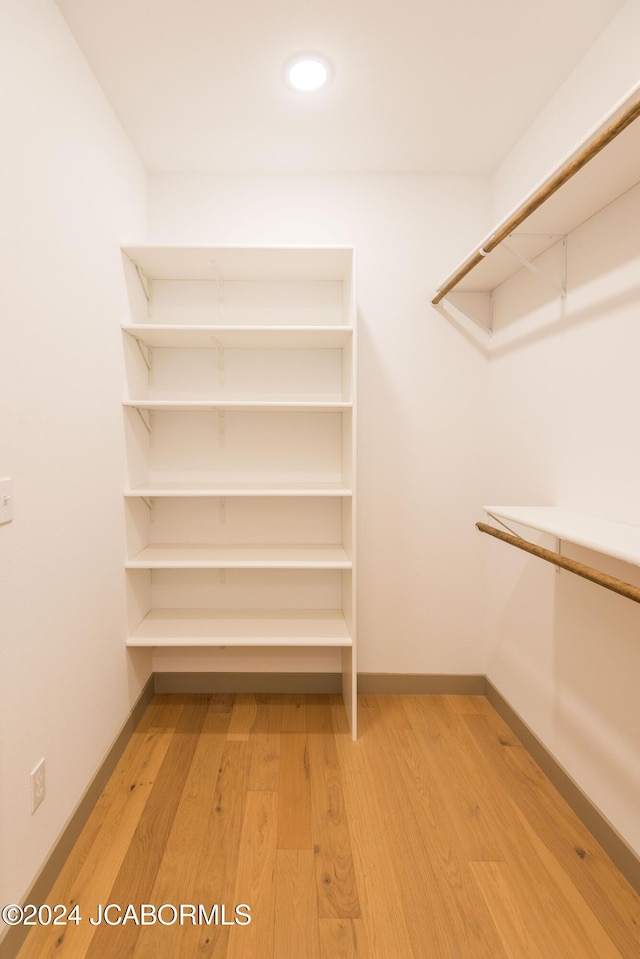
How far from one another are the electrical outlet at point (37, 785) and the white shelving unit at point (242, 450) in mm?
840

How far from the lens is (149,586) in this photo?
239 centimetres

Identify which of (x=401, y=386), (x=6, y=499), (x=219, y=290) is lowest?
(x=6, y=499)

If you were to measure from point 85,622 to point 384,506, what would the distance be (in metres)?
1.41

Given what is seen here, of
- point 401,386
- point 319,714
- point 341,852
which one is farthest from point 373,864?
point 401,386

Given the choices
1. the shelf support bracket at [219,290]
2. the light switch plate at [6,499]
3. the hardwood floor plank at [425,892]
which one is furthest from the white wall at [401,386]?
the light switch plate at [6,499]

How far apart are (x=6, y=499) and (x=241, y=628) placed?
1.27 meters

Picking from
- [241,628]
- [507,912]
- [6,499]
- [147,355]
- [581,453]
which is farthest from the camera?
[147,355]

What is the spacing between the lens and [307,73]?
1720mm

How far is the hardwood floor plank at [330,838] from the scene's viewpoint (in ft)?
4.37

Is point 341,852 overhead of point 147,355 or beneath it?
beneath

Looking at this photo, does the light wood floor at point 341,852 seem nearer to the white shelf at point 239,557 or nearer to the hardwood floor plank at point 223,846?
the hardwood floor plank at point 223,846

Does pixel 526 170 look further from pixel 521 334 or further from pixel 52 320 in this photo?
pixel 52 320

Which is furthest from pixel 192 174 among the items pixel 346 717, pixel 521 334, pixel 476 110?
pixel 346 717

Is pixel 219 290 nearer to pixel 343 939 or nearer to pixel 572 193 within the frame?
pixel 572 193
